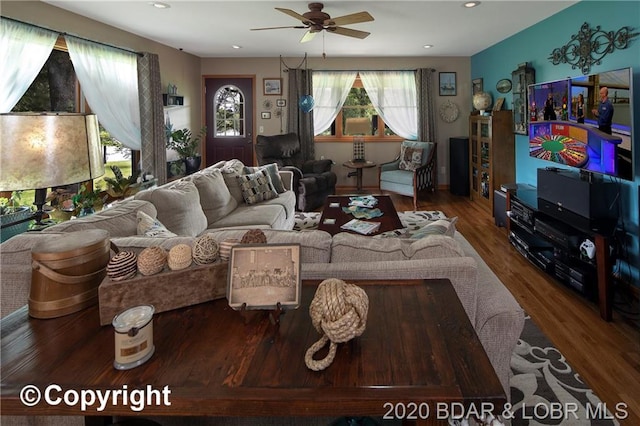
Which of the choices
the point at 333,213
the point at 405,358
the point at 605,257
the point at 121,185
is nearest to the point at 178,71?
the point at 121,185

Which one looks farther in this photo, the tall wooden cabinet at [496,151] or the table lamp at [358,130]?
the table lamp at [358,130]

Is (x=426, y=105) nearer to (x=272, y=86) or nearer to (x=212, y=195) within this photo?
(x=272, y=86)

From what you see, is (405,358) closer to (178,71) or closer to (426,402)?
(426,402)

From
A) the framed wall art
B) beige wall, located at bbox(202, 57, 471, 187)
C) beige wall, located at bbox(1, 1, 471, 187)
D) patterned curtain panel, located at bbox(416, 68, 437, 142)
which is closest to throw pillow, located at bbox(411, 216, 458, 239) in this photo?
→ beige wall, located at bbox(1, 1, 471, 187)

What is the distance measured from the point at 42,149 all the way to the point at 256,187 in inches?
119

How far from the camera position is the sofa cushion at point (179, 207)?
2831 millimetres

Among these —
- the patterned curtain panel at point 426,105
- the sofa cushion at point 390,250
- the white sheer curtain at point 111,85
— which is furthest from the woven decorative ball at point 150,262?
the patterned curtain panel at point 426,105

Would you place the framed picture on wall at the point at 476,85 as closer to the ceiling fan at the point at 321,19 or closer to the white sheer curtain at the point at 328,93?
the white sheer curtain at the point at 328,93

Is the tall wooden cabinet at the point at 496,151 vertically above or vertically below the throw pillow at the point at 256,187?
above

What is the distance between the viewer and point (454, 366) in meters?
0.87

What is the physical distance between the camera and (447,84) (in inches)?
282

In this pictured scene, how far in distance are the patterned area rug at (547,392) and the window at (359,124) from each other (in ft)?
18.0

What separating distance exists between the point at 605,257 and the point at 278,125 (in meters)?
5.70

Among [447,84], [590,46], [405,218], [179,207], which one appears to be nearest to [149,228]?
[179,207]
